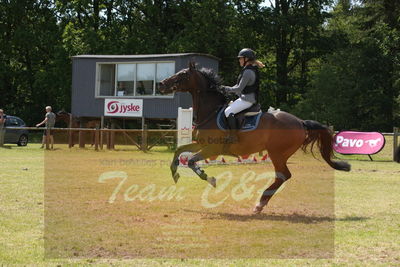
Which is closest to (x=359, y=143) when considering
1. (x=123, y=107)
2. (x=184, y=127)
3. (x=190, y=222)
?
(x=184, y=127)

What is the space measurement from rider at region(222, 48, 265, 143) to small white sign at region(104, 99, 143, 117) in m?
19.8

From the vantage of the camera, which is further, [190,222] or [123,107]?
[123,107]

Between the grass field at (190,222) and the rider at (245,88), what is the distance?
154 cm

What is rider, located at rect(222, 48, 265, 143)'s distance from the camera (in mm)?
9094

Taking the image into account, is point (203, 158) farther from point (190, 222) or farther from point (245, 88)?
point (190, 222)

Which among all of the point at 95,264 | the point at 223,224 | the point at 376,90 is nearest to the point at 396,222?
the point at 223,224

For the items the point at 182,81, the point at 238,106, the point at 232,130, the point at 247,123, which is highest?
the point at 182,81

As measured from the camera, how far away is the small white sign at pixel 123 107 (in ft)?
94.6

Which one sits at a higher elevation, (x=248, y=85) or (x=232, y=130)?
(x=248, y=85)

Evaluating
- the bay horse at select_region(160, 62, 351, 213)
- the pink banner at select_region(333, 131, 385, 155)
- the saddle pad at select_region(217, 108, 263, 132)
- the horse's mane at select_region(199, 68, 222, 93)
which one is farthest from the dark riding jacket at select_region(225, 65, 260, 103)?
the pink banner at select_region(333, 131, 385, 155)

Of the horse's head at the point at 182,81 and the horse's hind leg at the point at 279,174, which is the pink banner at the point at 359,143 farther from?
the horse's head at the point at 182,81

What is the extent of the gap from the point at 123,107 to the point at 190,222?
2190cm

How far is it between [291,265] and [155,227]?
2384 millimetres

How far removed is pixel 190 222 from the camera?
7879 mm
